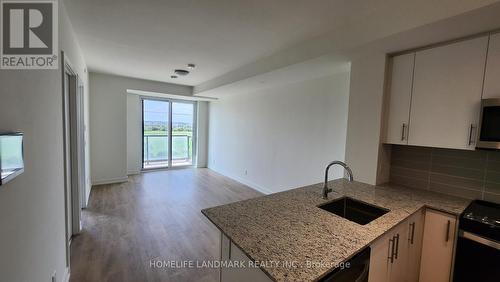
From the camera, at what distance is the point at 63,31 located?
193 cm

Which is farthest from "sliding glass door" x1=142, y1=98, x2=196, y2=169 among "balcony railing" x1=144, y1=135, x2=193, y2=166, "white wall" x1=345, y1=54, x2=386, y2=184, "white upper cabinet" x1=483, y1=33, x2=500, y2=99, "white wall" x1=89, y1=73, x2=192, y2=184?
"white upper cabinet" x1=483, y1=33, x2=500, y2=99

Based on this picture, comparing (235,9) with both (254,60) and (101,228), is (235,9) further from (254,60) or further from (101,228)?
(101,228)

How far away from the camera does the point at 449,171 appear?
213 centimetres

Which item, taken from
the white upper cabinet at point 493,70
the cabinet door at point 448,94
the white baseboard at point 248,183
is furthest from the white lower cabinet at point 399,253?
the white baseboard at point 248,183

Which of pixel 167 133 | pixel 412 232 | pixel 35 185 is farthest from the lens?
pixel 167 133

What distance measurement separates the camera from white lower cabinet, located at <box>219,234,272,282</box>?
3.49 feet

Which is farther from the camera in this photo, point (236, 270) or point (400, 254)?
point (400, 254)

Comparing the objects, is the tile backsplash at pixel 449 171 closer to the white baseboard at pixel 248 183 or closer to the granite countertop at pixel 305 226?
the granite countertop at pixel 305 226

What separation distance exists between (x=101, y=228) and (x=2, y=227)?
2440 mm

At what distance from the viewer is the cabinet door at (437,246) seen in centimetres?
175

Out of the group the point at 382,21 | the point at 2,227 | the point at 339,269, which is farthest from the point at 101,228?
the point at 382,21

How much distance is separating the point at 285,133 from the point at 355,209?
8.08ft

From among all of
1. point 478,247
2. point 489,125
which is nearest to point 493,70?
point 489,125

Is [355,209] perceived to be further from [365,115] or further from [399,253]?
[365,115]
